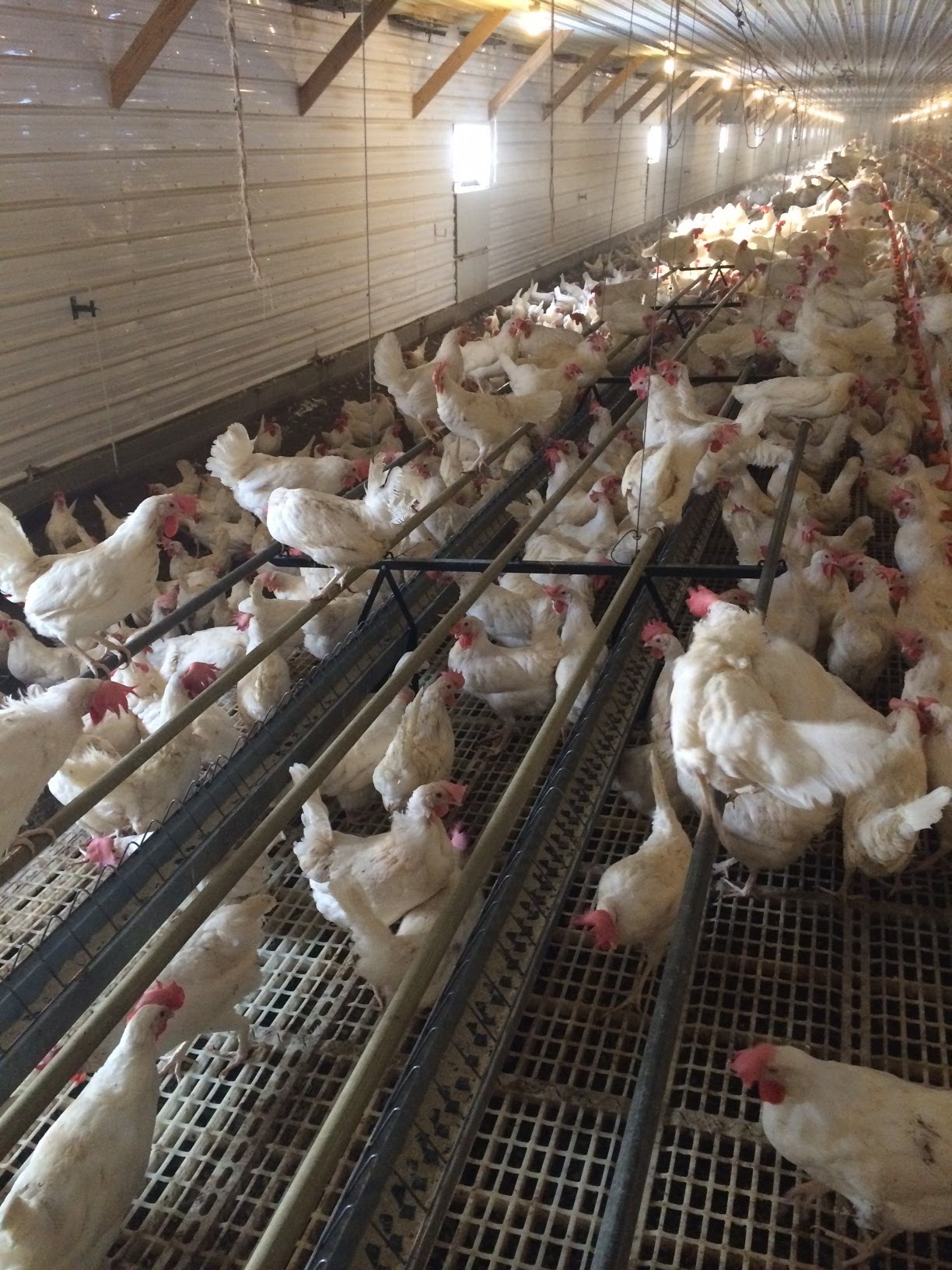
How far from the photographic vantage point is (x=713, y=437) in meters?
3.62

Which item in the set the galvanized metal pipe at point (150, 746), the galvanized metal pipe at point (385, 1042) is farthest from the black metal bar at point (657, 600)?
the galvanized metal pipe at point (385, 1042)

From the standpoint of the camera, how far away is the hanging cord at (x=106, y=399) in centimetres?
500

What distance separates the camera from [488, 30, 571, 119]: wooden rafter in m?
8.73

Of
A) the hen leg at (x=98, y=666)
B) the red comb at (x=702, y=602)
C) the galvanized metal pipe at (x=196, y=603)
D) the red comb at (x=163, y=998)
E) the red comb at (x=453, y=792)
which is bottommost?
the red comb at (x=163, y=998)

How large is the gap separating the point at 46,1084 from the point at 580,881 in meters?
1.78

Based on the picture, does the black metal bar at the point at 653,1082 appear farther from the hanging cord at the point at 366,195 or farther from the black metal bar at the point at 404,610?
the hanging cord at the point at 366,195

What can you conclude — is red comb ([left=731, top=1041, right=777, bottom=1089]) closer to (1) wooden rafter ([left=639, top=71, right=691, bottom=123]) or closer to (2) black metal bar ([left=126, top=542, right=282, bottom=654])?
(2) black metal bar ([left=126, top=542, right=282, bottom=654])

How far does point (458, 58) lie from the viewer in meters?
7.69

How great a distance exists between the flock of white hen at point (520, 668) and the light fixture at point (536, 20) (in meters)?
3.74

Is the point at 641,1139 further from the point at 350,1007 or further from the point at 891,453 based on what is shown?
the point at 891,453

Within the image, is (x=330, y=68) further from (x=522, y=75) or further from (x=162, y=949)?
(x=162, y=949)

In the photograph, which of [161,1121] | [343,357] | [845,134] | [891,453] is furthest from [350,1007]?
[845,134]

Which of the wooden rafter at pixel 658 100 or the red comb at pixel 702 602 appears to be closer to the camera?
the red comb at pixel 702 602

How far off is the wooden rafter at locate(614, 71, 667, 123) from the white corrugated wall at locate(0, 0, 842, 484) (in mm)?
5469
